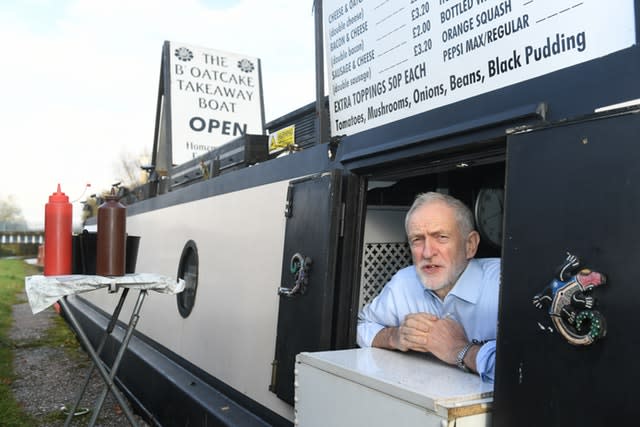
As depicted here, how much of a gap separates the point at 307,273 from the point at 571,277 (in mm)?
1760

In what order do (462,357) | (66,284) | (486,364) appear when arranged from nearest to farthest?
(486,364), (462,357), (66,284)

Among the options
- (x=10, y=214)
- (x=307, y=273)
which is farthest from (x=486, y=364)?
(x=10, y=214)

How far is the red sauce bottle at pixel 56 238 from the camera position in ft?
11.0

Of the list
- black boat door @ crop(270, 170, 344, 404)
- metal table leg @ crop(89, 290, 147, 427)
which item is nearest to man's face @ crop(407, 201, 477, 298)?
black boat door @ crop(270, 170, 344, 404)

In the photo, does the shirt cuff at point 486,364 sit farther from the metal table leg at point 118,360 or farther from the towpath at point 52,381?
the towpath at point 52,381

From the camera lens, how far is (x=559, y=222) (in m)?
1.79

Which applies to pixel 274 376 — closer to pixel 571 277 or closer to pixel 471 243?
pixel 471 243

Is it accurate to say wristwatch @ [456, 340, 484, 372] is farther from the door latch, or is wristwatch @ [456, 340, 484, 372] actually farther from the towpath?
the towpath

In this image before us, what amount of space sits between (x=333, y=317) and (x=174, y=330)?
3.05m

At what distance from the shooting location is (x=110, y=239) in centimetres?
338

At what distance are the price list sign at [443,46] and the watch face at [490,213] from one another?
1201 mm

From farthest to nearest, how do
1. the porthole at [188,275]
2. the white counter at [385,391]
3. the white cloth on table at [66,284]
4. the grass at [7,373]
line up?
the grass at [7,373] → the porthole at [188,275] → the white cloth on table at [66,284] → the white counter at [385,391]

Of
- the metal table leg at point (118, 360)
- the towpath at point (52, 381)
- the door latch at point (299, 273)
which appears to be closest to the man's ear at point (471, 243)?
the door latch at point (299, 273)

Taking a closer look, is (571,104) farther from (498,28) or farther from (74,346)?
(74,346)
